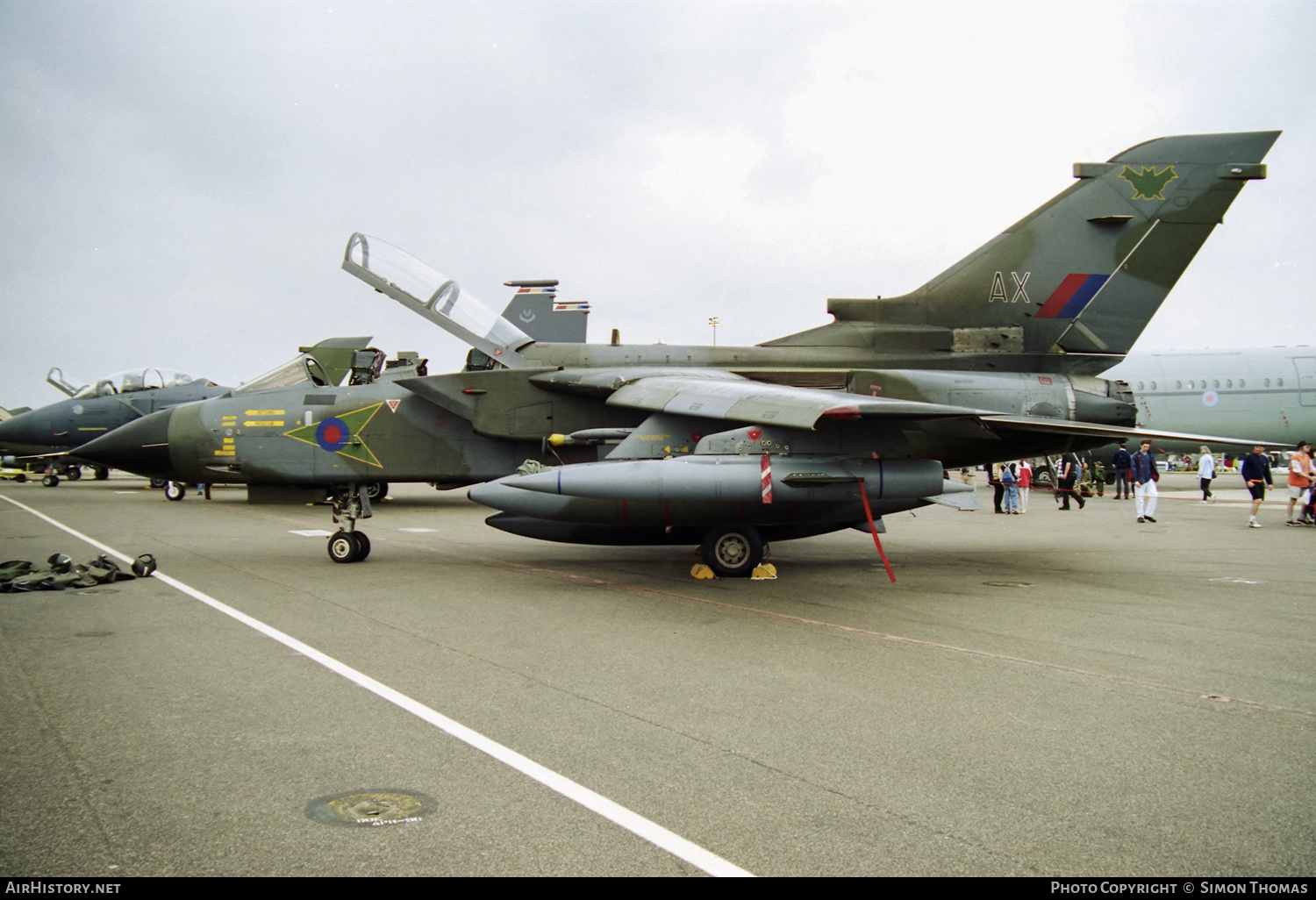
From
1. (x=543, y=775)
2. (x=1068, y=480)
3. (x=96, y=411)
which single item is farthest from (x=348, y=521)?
(x=96, y=411)

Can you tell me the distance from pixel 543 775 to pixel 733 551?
19.6 feet

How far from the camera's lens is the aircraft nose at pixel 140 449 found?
1250cm

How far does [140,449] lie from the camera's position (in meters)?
13.2

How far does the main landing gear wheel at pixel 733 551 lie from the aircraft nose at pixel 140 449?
845 cm

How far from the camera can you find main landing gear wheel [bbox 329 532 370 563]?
980cm

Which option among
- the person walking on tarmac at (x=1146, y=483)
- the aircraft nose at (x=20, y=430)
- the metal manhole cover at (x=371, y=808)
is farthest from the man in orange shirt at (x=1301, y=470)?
the aircraft nose at (x=20, y=430)

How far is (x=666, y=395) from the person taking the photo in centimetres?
878

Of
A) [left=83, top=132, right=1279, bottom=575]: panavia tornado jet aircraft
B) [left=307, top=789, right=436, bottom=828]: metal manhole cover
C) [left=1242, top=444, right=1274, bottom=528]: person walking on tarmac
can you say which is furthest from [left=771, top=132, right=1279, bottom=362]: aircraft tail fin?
[left=307, top=789, right=436, bottom=828]: metal manhole cover

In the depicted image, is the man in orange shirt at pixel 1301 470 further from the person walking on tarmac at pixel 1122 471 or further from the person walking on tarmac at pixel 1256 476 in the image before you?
the person walking on tarmac at pixel 1122 471

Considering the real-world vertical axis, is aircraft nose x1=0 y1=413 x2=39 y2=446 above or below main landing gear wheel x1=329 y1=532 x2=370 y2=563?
above

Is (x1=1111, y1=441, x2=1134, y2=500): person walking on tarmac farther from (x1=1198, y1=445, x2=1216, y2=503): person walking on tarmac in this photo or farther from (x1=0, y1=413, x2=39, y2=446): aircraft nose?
(x1=0, y1=413, x2=39, y2=446): aircraft nose

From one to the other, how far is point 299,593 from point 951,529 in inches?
442

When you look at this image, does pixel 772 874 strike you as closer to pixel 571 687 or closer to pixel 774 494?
pixel 571 687

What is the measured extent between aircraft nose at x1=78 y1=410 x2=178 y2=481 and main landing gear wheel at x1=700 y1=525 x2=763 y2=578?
8450mm
